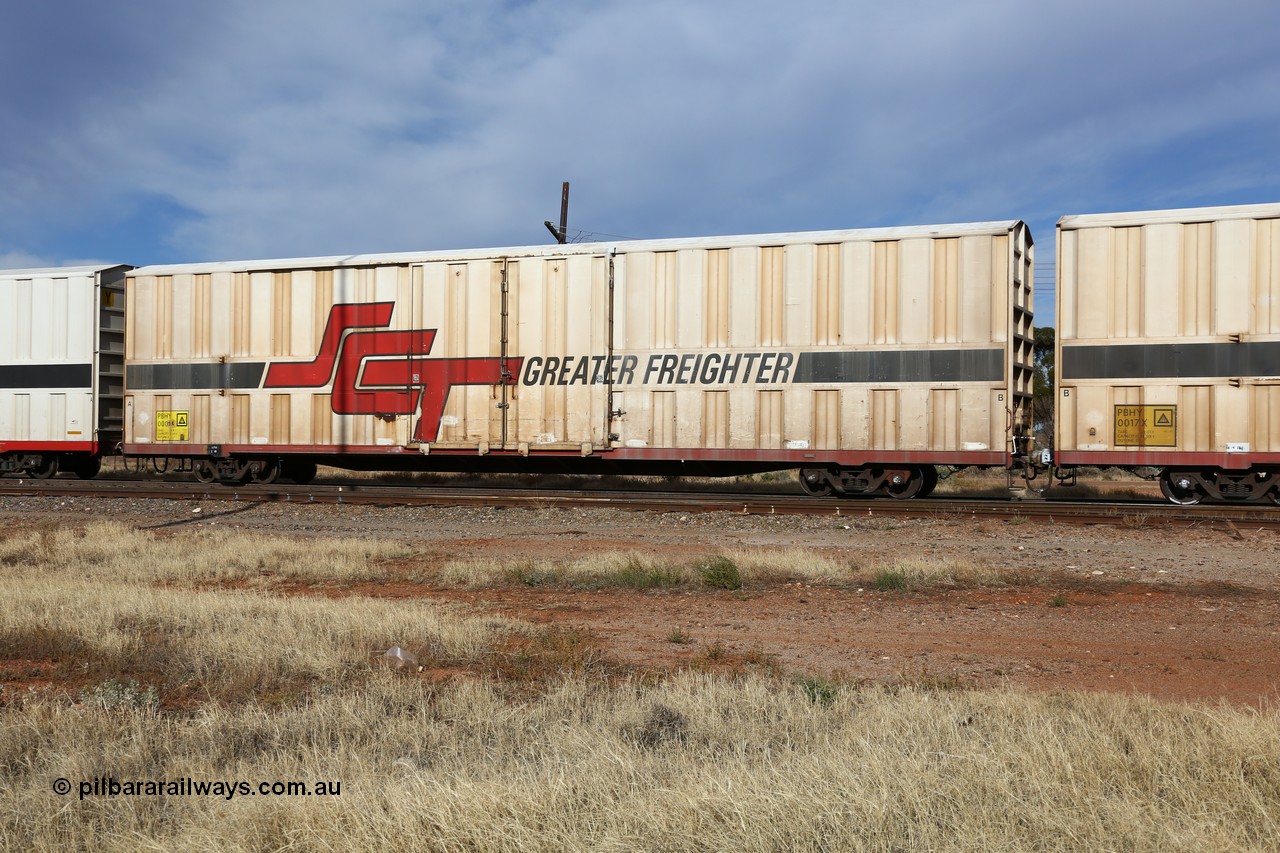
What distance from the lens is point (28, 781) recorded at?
3.66 metres

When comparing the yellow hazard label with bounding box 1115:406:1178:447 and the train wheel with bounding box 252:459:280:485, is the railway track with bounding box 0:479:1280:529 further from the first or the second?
the yellow hazard label with bounding box 1115:406:1178:447

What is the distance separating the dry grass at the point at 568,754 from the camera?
10.0 feet

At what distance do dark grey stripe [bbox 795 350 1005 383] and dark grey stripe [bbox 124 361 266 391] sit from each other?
10.4 metres

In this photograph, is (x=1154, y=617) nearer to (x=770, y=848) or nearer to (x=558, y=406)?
(x=770, y=848)

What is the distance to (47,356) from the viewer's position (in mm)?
17734

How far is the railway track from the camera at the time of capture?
39.9 ft

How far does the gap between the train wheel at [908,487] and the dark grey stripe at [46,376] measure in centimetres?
1582

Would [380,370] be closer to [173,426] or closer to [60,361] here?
[173,426]

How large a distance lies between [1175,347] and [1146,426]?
3.98 feet

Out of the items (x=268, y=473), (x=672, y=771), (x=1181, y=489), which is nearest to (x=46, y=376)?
(x=268, y=473)

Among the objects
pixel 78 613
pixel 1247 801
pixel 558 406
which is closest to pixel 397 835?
pixel 1247 801

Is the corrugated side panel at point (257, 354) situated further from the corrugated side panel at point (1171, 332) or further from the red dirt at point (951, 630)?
the corrugated side panel at point (1171, 332)

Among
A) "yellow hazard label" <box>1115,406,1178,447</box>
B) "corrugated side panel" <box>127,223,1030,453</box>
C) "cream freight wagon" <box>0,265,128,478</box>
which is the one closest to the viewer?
"yellow hazard label" <box>1115,406,1178,447</box>

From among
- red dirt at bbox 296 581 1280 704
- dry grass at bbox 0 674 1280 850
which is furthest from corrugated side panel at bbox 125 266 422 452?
dry grass at bbox 0 674 1280 850
